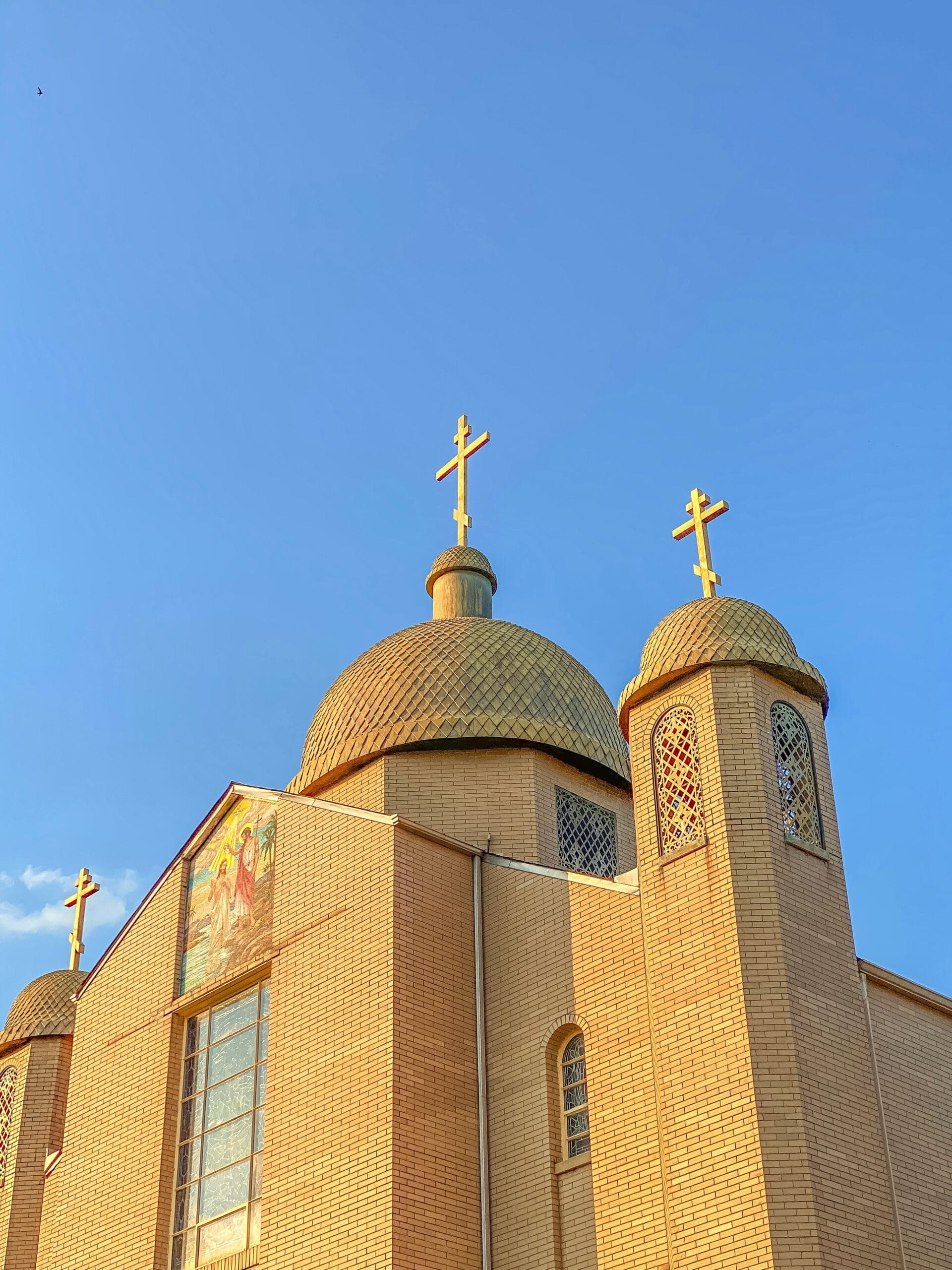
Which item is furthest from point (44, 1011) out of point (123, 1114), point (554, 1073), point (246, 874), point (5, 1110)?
point (554, 1073)

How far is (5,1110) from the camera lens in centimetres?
1778

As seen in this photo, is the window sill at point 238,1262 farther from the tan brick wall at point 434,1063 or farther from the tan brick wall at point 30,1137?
the tan brick wall at point 30,1137

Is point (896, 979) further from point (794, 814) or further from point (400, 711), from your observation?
point (400, 711)

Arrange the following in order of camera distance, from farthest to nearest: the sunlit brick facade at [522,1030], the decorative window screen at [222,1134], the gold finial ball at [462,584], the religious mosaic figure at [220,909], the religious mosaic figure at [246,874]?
1. the gold finial ball at [462,584]
2. the religious mosaic figure at [220,909]
3. the religious mosaic figure at [246,874]
4. the decorative window screen at [222,1134]
5. the sunlit brick facade at [522,1030]

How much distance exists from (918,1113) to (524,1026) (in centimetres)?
296

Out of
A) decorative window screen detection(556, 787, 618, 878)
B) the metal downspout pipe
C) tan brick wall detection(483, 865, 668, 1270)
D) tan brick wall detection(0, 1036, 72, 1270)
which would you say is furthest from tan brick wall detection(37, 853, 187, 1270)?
decorative window screen detection(556, 787, 618, 878)

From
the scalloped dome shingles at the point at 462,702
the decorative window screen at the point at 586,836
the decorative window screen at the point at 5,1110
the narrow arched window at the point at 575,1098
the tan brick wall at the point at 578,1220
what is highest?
the scalloped dome shingles at the point at 462,702

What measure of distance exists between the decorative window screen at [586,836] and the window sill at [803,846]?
465 cm

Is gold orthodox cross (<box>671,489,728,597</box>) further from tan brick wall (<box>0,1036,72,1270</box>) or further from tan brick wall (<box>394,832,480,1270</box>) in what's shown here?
tan brick wall (<box>0,1036,72,1270</box>)

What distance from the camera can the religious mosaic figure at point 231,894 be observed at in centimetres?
1445

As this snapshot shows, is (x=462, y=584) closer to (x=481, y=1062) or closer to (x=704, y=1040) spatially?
(x=481, y=1062)

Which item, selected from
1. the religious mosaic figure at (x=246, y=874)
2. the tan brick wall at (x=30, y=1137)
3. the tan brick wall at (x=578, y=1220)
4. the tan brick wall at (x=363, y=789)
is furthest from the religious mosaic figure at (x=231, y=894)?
the tan brick wall at (x=578, y=1220)

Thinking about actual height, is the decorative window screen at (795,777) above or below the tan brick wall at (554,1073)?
above

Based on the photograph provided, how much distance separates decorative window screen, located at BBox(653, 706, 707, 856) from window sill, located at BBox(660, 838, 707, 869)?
25 mm
